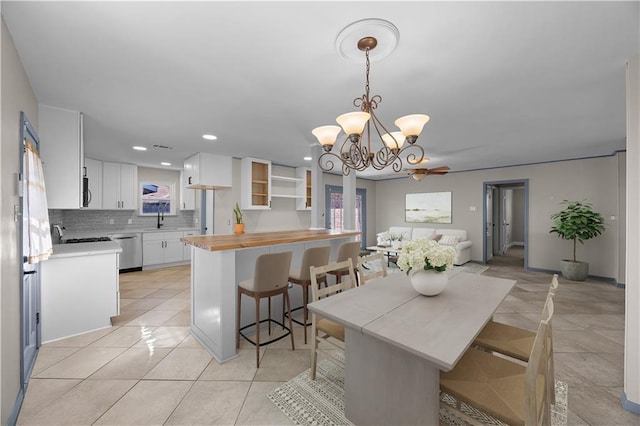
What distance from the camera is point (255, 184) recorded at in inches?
211

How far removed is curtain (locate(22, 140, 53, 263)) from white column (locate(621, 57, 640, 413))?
4.30m

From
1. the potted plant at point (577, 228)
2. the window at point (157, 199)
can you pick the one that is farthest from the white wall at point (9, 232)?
the potted plant at point (577, 228)

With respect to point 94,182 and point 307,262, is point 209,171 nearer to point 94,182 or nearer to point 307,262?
point 94,182

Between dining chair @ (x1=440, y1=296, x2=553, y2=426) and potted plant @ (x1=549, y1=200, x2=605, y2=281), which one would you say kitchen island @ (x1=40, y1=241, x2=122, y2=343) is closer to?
dining chair @ (x1=440, y1=296, x2=553, y2=426)

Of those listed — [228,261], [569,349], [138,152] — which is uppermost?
[138,152]

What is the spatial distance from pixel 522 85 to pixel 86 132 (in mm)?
5023

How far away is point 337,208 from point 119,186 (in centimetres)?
543

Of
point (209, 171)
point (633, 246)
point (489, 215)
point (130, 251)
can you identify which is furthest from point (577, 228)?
point (130, 251)

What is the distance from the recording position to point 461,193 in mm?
7047

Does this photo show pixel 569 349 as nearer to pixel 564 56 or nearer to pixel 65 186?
pixel 564 56

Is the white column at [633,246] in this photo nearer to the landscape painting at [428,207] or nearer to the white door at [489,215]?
the white door at [489,215]

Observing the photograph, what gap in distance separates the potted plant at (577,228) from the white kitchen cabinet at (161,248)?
7643 mm

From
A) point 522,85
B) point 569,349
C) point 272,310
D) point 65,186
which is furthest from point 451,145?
point 65,186

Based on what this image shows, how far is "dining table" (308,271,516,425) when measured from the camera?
1262 mm
